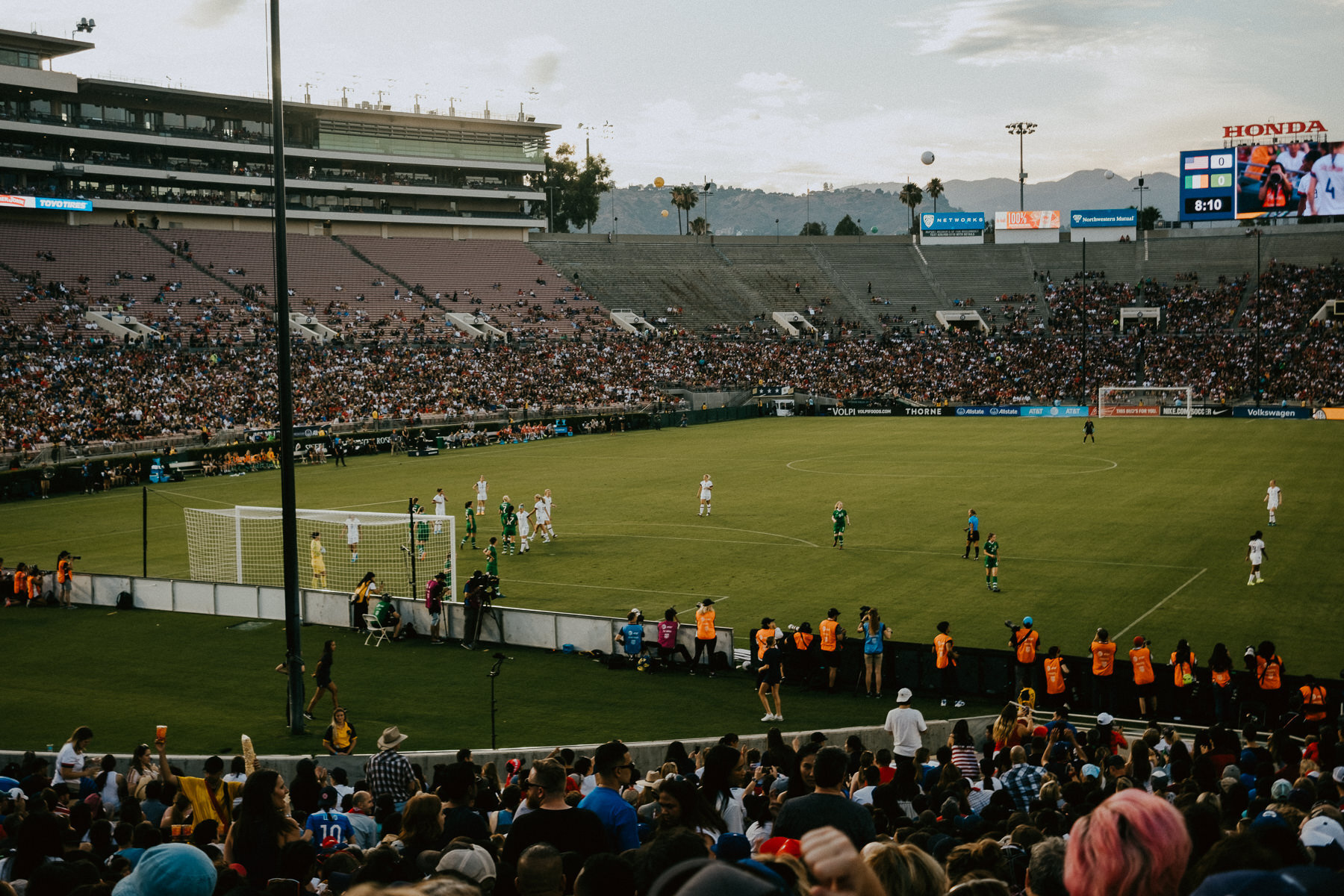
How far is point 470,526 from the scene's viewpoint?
116 ft

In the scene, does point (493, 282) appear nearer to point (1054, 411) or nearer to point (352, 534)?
point (1054, 411)

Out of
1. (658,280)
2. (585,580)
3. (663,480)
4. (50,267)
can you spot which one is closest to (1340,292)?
(658,280)

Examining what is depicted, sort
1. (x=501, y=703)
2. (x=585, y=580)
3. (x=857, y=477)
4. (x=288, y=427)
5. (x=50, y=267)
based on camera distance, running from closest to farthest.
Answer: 1. (x=288, y=427)
2. (x=501, y=703)
3. (x=585, y=580)
4. (x=857, y=477)
5. (x=50, y=267)

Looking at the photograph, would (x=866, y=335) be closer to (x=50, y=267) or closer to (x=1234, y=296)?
(x=1234, y=296)

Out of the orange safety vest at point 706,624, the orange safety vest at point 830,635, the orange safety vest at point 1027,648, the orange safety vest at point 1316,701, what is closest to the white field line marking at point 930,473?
the orange safety vest at point 706,624

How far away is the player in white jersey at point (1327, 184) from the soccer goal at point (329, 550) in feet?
273

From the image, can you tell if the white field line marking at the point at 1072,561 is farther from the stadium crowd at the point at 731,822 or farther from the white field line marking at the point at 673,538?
the stadium crowd at the point at 731,822

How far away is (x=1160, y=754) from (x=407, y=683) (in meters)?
13.8

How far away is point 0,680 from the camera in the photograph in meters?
22.1

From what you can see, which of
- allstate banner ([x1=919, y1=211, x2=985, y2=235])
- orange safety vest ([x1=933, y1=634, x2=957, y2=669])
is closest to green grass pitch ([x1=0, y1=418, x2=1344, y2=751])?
orange safety vest ([x1=933, y1=634, x2=957, y2=669])

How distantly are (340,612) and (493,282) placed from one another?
7570 cm

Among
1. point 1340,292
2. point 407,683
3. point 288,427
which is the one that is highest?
point 1340,292

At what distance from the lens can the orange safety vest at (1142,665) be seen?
1839 centimetres

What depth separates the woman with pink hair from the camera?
3.35m
